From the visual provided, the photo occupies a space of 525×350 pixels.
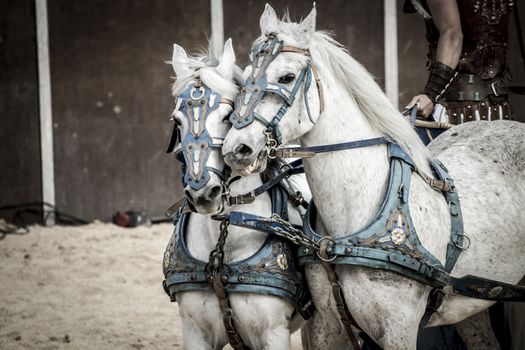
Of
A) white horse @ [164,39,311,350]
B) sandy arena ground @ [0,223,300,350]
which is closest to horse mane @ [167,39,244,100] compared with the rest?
white horse @ [164,39,311,350]

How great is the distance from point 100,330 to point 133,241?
2.55 m

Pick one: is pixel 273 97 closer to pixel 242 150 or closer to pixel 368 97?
pixel 242 150

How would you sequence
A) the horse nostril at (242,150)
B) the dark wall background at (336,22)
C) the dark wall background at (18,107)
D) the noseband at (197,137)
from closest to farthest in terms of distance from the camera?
1. the horse nostril at (242,150)
2. the noseband at (197,137)
3. the dark wall background at (18,107)
4. the dark wall background at (336,22)

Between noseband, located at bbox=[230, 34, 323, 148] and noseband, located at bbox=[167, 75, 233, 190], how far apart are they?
0.13m

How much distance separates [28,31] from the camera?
333 inches

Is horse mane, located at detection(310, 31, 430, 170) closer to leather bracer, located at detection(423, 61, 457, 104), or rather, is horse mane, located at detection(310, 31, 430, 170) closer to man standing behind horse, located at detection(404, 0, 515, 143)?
leather bracer, located at detection(423, 61, 457, 104)

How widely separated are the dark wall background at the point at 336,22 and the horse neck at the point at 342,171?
232 inches

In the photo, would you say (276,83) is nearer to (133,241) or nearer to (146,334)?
(146,334)

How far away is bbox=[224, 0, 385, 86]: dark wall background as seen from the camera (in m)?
8.82

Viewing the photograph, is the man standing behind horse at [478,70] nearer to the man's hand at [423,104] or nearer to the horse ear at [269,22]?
the man's hand at [423,104]

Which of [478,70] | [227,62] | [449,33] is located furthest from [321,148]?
[478,70]

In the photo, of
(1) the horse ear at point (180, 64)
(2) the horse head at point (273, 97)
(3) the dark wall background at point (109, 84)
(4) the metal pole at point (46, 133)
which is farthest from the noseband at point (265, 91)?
(4) the metal pole at point (46, 133)

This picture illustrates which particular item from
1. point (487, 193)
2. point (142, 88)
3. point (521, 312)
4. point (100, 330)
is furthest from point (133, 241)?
point (487, 193)

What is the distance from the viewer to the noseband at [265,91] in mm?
2725
